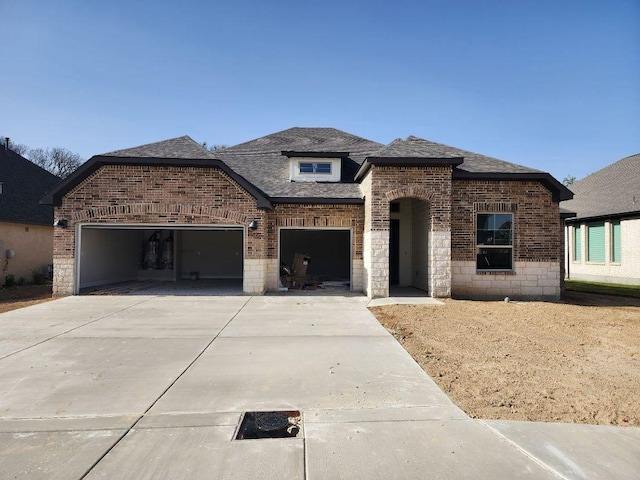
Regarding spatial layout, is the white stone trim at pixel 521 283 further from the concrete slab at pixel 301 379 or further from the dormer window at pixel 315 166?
the concrete slab at pixel 301 379

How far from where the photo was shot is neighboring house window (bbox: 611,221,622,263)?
750 inches

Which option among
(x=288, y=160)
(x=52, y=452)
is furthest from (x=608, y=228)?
(x=52, y=452)

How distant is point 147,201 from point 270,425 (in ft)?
35.4

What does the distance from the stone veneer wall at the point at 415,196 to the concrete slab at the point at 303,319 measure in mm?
1364

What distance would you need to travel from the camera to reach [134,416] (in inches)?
161

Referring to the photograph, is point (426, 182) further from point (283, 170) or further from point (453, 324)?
point (283, 170)

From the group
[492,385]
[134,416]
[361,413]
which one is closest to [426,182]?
[492,385]

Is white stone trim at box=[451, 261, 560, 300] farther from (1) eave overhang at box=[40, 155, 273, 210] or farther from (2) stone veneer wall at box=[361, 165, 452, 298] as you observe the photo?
(1) eave overhang at box=[40, 155, 273, 210]

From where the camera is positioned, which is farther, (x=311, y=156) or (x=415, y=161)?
(x=311, y=156)

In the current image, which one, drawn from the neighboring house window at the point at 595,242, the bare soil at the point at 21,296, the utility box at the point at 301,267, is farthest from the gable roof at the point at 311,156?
the neighboring house window at the point at 595,242

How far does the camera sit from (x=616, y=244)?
1930cm

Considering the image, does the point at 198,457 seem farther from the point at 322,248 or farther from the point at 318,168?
the point at 322,248

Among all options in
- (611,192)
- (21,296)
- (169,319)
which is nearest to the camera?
(169,319)

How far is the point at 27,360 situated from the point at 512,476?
22.1 ft
